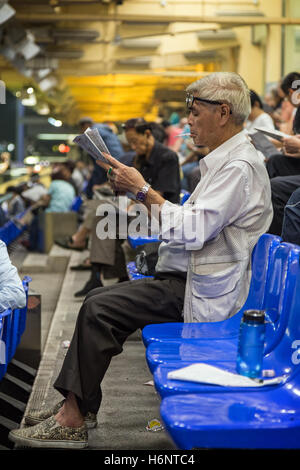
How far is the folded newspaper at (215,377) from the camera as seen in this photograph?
225 centimetres

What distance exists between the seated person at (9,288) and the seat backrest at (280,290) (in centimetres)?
128

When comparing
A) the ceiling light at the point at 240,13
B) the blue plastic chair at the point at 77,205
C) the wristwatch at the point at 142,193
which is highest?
the ceiling light at the point at 240,13

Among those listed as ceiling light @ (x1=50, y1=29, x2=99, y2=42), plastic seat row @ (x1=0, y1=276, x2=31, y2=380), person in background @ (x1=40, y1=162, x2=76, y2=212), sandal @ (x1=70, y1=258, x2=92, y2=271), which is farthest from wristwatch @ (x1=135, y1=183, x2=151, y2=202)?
ceiling light @ (x1=50, y1=29, x2=99, y2=42)

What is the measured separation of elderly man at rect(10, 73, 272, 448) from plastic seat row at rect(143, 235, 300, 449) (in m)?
0.09

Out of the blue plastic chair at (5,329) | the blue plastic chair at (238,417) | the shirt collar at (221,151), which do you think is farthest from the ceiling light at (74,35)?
the blue plastic chair at (238,417)

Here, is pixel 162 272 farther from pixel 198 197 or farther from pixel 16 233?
pixel 16 233

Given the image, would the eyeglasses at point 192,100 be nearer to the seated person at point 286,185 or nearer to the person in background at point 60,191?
the seated person at point 286,185

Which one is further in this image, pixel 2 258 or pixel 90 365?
pixel 2 258

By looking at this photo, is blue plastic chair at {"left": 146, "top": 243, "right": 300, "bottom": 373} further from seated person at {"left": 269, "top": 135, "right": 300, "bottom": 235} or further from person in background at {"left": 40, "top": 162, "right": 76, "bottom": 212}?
person in background at {"left": 40, "top": 162, "right": 76, "bottom": 212}

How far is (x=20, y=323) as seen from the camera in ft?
13.5

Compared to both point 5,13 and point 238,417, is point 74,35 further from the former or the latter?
point 238,417

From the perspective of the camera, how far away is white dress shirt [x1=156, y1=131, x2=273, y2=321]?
2.84 metres
